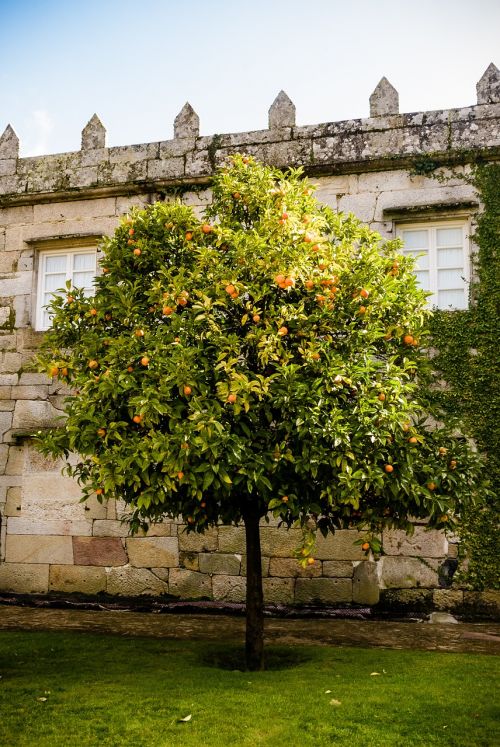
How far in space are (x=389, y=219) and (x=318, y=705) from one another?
676 centimetres

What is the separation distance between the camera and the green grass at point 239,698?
15.6 ft

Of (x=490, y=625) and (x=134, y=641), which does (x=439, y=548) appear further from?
(x=134, y=641)

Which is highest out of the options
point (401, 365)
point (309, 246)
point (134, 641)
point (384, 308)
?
point (309, 246)

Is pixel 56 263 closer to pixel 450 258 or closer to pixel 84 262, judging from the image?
pixel 84 262

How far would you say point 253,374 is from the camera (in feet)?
19.1

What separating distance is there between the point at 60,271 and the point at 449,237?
5.89m

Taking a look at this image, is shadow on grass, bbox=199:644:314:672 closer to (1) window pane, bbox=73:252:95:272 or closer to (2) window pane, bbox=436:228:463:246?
(2) window pane, bbox=436:228:463:246

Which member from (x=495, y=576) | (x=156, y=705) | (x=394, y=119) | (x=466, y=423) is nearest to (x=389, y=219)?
(x=394, y=119)

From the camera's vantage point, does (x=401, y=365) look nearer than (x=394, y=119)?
Yes

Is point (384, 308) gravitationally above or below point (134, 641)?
above

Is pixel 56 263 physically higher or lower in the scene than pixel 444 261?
higher

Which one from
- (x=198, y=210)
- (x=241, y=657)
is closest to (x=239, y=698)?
(x=241, y=657)

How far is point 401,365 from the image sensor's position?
669 centimetres

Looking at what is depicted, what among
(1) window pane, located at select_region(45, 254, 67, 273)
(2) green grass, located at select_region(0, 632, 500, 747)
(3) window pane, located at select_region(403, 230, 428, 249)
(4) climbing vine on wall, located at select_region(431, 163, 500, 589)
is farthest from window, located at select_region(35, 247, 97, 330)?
(2) green grass, located at select_region(0, 632, 500, 747)
